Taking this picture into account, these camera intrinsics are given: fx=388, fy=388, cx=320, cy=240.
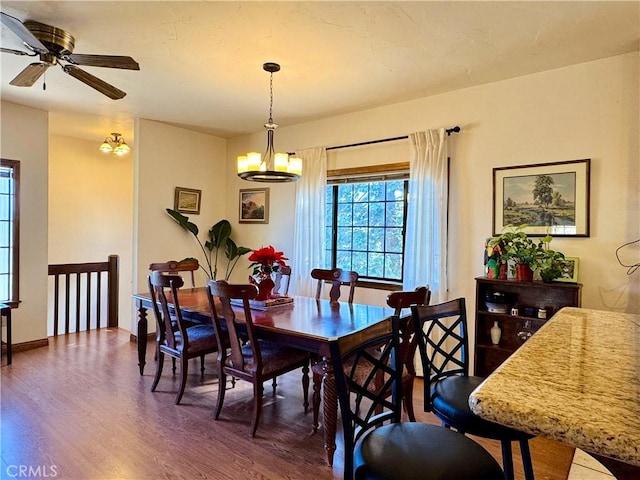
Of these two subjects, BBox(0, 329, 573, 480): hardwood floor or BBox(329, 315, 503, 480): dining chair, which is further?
BBox(0, 329, 573, 480): hardwood floor

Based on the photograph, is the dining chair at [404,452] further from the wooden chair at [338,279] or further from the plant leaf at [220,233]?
the plant leaf at [220,233]

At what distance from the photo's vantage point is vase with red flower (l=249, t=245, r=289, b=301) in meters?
3.10

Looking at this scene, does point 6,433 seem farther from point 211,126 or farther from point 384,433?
point 211,126

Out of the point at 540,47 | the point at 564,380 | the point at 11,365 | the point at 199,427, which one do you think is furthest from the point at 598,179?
the point at 11,365

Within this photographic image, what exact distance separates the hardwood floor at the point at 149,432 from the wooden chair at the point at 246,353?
235 millimetres

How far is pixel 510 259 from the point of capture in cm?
307

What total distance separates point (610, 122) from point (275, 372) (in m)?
3.05

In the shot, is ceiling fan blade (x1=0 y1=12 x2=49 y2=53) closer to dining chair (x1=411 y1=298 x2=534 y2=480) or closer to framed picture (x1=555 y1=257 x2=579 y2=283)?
dining chair (x1=411 y1=298 x2=534 y2=480)

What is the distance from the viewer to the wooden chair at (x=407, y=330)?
231 centimetres

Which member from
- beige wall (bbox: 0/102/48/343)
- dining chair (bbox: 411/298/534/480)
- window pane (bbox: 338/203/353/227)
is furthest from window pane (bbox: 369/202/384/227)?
beige wall (bbox: 0/102/48/343)

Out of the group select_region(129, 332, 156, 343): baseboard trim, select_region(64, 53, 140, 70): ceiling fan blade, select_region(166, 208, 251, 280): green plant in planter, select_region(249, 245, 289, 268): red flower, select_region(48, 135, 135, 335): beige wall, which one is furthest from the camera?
select_region(48, 135, 135, 335): beige wall

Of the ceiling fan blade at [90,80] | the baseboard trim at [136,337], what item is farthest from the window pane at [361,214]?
the baseboard trim at [136,337]

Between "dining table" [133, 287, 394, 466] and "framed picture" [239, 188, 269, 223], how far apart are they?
1.84m

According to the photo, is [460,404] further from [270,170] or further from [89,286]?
[89,286]
